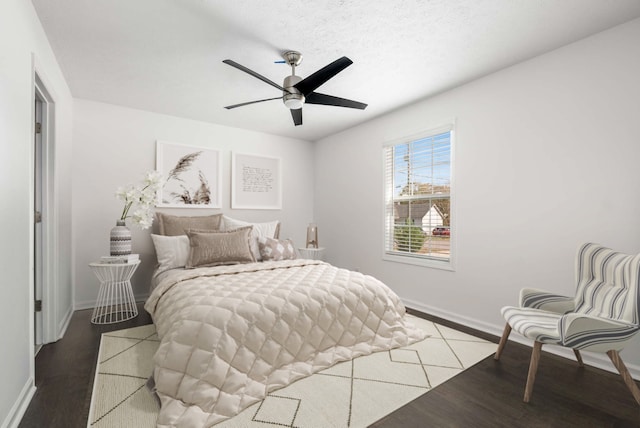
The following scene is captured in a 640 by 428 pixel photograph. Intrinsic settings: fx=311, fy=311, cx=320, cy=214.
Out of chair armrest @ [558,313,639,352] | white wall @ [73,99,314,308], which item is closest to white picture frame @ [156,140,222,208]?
white wall @ [73,99,314,308]

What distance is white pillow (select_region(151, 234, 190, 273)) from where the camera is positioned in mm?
3279

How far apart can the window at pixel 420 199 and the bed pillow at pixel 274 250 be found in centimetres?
126

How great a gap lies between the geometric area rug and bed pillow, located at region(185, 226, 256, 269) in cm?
83

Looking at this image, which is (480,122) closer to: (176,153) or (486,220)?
(486,220)

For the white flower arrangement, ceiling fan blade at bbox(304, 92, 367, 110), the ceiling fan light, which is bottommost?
the white flower arrangement

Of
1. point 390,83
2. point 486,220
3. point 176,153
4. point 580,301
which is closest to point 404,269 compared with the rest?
point 486,220

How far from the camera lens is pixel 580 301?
2.14 m

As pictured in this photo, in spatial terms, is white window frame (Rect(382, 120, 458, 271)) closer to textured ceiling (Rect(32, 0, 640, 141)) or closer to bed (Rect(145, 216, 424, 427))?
textured ceiling (Rect(32, 0, 640, 141))

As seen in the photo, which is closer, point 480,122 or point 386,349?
point 386,349

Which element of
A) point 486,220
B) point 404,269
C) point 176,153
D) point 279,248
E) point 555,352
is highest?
point 176,153

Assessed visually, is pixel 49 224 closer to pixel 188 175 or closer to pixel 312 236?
pixel 188 175

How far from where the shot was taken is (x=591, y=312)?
6.73 feet

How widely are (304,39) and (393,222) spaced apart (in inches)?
94.7

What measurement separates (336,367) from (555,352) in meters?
1.76
